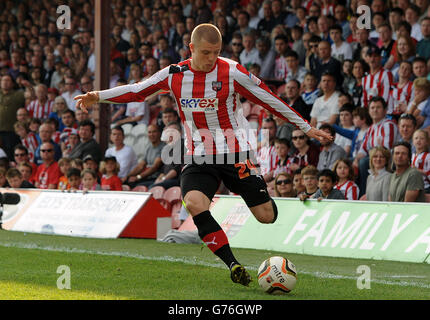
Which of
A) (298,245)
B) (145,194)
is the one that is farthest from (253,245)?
(145,194)

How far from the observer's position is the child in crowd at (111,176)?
12883 mm

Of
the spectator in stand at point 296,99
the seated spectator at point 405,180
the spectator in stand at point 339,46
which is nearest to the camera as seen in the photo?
the seated spectator at point 405,180

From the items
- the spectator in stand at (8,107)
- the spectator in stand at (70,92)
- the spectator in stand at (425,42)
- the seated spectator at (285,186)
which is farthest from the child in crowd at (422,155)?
the spectator in stand at (8,107)

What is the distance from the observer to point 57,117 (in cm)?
1642

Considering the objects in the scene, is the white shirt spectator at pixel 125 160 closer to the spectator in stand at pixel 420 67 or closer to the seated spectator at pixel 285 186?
the seated spectator at pixel 285 186

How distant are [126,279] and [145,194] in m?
4.82

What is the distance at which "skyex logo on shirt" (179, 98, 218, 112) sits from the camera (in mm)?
6430

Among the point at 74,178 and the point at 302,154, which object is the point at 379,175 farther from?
the point at 74,178

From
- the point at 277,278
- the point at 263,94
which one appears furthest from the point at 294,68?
the point at 277,278

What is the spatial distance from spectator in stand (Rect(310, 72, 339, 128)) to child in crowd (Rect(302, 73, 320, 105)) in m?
0.36

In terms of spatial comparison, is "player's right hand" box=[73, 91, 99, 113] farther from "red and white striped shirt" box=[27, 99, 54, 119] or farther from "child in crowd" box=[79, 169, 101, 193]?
"red and white striped shirt" box=[27, 99, 54, 119]

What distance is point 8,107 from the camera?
1700cm

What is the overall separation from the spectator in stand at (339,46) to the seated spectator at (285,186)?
3061 mm
